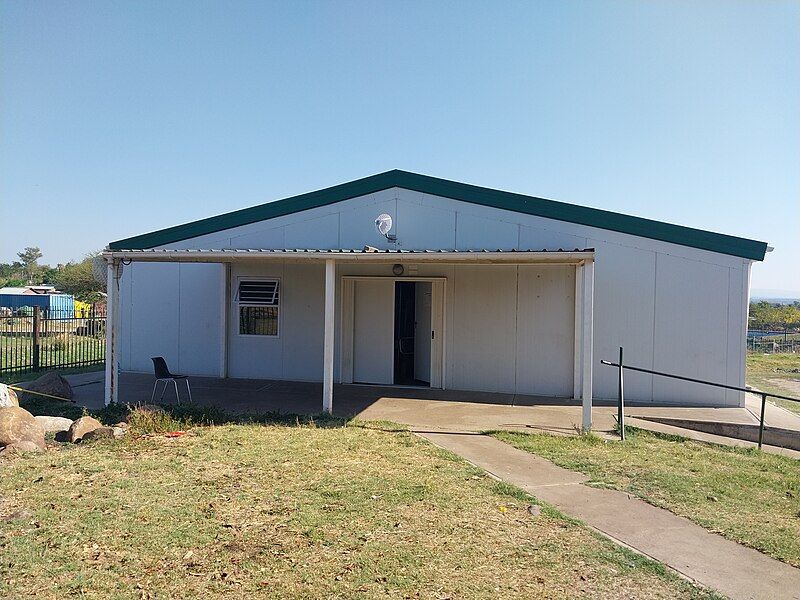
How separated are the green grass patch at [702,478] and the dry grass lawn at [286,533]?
1130 millimetres

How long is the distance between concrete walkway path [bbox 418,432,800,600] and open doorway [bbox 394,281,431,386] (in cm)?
536

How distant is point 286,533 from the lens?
4180mm

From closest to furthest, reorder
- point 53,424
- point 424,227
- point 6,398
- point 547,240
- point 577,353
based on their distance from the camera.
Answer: point 53,424 → point 6,398 → point 577,353 → point 547,240 → point 424,227

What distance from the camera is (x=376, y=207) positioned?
11477 mm

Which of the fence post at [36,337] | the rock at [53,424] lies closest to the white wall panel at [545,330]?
the rock at [53,424]

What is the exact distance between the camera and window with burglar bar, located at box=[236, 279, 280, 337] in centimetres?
1210

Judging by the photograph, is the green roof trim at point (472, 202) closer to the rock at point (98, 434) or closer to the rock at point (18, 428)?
the rock at point (18, 428)

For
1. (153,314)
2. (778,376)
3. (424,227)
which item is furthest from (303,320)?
(778,376)

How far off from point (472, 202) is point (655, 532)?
753 cm

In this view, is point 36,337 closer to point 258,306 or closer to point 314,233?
point 258,306

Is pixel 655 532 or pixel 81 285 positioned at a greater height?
→ pixel 81 285

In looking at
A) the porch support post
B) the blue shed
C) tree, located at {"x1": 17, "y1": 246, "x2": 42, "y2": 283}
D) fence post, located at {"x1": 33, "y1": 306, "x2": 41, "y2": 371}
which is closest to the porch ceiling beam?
the porch support post

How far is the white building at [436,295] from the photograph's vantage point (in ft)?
32.5

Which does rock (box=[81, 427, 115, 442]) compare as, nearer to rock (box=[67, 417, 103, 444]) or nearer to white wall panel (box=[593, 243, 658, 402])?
rock (box=[67, 417, 103, 444])
